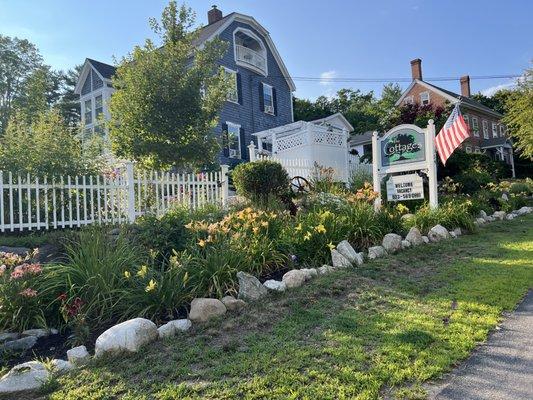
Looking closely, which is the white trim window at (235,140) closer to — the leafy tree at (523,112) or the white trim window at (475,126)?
the leafy tree at (523,112)

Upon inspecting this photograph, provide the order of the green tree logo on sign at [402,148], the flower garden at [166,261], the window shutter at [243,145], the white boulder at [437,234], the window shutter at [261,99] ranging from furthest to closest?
the window shutter at [261,99] → the window shutter at [243,145] → the green tree logo on sign at [402,148] → the white boulder at [437,234] → the flower garden at [166,261]

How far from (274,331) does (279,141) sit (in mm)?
11229

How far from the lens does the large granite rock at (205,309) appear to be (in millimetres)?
4180

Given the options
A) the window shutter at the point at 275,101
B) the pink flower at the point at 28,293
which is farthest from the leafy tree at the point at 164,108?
the window shutter at the point at 275,101

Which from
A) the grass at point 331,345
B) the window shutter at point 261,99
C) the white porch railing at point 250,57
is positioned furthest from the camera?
the window shutter at point 261,99

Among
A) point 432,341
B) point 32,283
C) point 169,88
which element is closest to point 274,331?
point 432,341

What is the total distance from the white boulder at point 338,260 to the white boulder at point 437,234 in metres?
2.62

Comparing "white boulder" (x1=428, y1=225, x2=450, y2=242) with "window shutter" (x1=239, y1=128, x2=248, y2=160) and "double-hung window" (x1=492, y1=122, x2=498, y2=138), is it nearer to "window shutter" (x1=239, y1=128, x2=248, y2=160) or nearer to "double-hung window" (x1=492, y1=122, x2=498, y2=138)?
"window shutter" (x1=239, y1=128, x2=248, y2=160)

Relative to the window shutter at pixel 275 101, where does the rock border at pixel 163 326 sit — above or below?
below

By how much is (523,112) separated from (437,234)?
1899 cm

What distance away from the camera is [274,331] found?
12.7ft

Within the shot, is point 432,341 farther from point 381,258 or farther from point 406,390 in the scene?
point 381,258

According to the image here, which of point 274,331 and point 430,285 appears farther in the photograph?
point 430,285

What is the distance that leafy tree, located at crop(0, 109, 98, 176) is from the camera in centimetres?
878
